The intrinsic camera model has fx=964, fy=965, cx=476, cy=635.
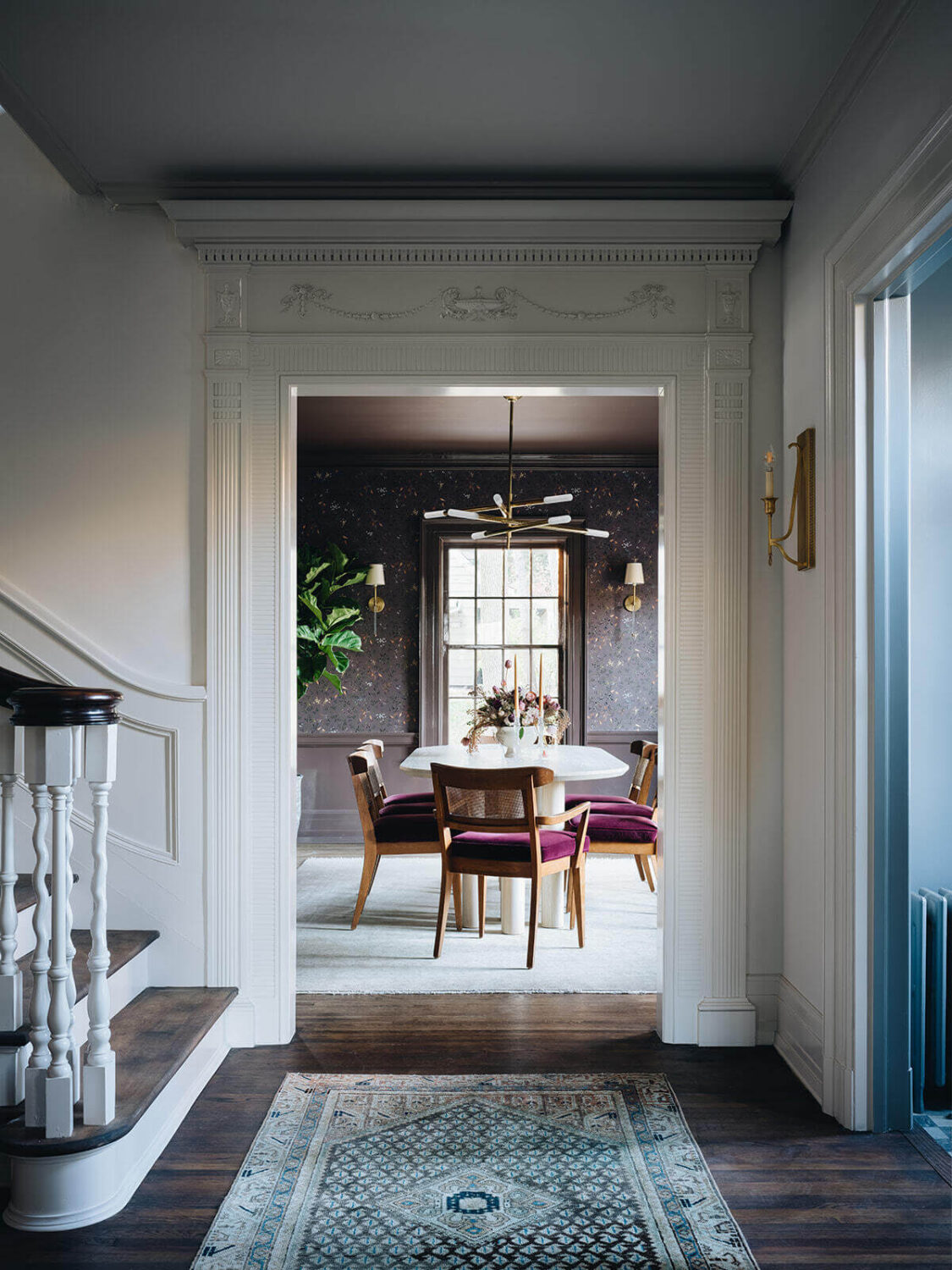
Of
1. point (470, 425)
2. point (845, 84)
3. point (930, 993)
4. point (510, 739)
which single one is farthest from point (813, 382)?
point (470, 425)

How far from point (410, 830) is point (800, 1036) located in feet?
7.31

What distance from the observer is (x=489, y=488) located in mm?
7703

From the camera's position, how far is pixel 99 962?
91.4 inches

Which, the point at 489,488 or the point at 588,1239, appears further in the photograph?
the point at 489,488

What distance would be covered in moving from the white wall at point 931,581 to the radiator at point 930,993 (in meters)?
0.13

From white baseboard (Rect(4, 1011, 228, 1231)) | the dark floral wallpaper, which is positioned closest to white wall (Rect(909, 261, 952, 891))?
white baseboard (Rect(4, 1011, 228, 1231))

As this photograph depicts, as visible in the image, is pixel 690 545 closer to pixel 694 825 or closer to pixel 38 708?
pixel 694 825

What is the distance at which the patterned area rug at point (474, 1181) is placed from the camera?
2.15m

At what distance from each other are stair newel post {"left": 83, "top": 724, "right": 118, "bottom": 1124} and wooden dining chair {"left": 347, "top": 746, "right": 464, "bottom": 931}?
2.50 metres

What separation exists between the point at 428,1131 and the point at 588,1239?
660mm

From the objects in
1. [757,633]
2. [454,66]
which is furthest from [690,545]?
[454,66]

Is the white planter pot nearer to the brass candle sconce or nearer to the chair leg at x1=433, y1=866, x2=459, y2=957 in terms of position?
the chair leg at x1=433, y1=866, x2=459, y2=957

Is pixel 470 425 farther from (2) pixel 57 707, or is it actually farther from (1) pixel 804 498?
(2) pixel 57 707

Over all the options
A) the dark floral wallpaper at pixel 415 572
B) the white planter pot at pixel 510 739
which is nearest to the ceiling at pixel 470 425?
the dark floral wallpaper at pixel 415 572
